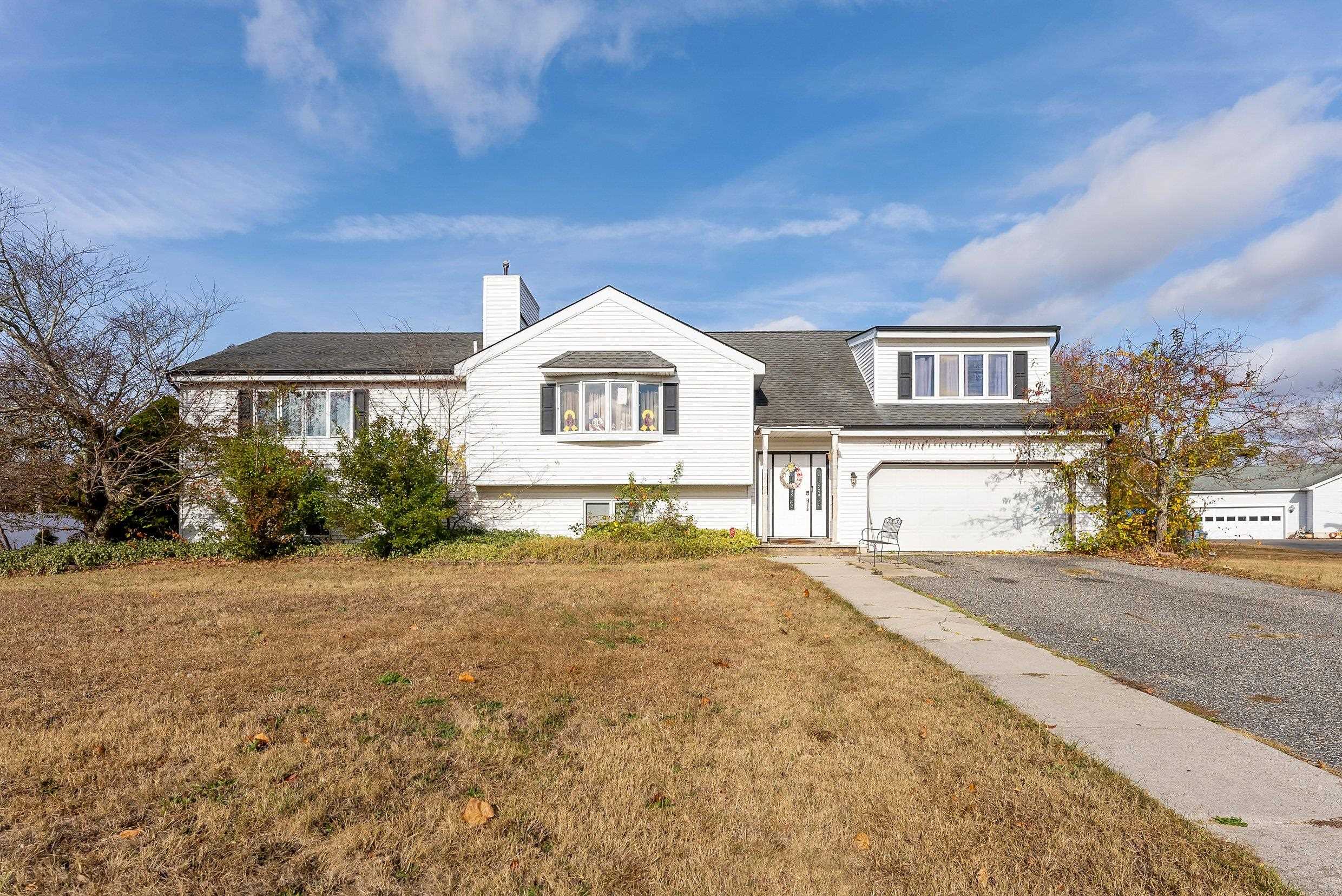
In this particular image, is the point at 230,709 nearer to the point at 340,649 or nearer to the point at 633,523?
the point at 340,649

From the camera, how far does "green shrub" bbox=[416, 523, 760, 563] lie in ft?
46.8

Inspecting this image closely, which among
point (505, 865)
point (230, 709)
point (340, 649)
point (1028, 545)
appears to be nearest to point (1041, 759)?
point (505, 865)

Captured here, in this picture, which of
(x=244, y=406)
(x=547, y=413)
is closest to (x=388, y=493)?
(x=547, y=413)

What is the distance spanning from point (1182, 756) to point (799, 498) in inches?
539

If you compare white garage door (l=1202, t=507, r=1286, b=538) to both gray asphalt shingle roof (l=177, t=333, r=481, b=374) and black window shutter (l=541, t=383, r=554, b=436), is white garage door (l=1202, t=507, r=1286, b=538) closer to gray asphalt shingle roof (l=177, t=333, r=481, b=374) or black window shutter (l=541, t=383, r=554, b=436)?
black window shutter (l=541, t=383, r=554, b=436)

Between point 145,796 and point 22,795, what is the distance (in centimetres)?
59

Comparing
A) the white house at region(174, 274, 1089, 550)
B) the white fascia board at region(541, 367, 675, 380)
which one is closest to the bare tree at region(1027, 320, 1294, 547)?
the white house at region(174, 274, 1089, 550)

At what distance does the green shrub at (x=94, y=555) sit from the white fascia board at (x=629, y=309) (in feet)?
22.5

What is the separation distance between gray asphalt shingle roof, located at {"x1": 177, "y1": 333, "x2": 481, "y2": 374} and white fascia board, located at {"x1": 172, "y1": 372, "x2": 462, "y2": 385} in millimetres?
82

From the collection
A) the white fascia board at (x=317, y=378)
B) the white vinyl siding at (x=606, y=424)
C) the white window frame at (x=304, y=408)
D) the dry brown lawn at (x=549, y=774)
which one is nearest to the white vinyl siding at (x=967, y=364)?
the white vinyl siding at (x=606, y=424)

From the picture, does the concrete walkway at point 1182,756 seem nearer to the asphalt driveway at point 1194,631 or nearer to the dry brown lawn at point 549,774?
the dry brown lawn at point 549,774

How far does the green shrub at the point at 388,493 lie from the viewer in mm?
14242

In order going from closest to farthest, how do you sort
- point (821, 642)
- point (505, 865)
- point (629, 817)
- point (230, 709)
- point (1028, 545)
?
point (505, 865)
point (629, 817)
point (230, 709)
point (821, 642)
point (1028, 545)

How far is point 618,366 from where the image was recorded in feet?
53.7
